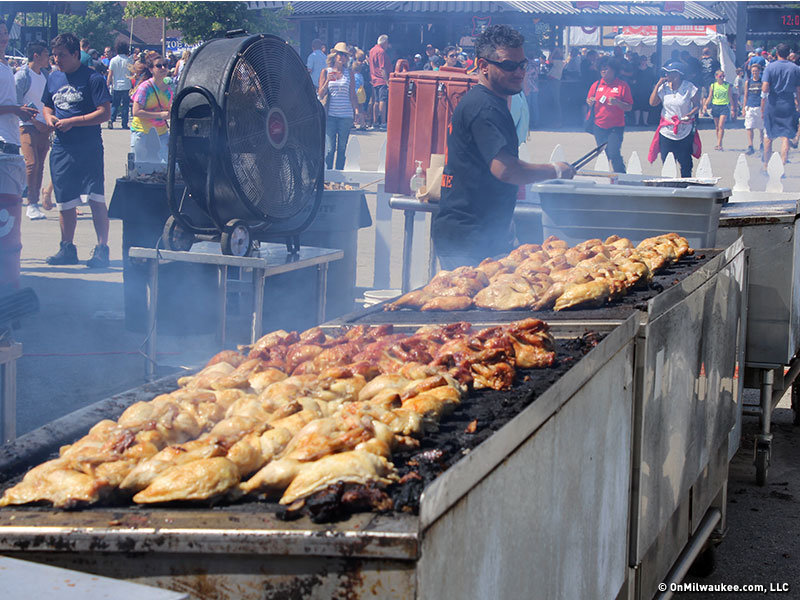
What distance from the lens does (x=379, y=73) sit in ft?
80.5

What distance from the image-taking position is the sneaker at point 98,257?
9.32 m

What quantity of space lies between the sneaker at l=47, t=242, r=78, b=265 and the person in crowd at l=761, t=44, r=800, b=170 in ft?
42.3

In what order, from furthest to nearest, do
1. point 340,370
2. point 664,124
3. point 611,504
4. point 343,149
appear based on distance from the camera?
point 343,149
point 664,124
point 611,504
point 340,370

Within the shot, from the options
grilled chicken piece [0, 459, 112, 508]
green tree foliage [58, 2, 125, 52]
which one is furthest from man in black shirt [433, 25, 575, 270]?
green tree foliage [58, 2, 125, 52]

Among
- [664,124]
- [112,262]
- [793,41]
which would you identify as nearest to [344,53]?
[664,124]

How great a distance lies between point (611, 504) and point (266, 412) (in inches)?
45.8

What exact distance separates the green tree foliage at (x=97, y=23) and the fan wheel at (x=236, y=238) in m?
36.5

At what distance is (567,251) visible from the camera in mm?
4281

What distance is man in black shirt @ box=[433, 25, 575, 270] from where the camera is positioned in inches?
192

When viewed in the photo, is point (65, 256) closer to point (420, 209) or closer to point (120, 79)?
point (420, 209)

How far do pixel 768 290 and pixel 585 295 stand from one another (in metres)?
2.21

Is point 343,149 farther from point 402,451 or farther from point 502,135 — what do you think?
point 402,451

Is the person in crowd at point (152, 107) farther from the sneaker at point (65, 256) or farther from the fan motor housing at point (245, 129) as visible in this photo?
the fan motor housing at point (245, 129)

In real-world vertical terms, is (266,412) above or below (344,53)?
below
